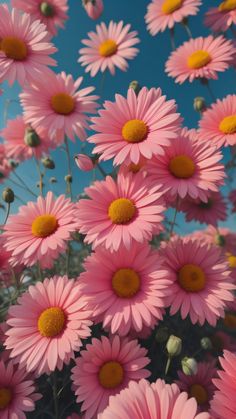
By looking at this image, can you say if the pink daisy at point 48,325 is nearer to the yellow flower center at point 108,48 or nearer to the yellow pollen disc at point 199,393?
the yellow pollen disc at point 199,393

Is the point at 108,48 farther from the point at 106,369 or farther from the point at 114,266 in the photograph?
the point at 106,369

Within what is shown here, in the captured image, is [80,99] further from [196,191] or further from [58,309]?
[58,309]

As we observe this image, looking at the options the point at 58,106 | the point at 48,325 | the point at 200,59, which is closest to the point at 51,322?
the point at 48,325

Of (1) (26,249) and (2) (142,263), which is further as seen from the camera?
(1) (26,249)

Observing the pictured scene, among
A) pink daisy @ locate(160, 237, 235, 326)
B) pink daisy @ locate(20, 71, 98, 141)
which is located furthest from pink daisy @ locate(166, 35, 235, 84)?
pink daisy @ locate(160, 237, 235, 326)

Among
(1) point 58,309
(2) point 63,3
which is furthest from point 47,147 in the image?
(1) point 58,309

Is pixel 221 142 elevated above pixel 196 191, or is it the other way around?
pixel 221 142

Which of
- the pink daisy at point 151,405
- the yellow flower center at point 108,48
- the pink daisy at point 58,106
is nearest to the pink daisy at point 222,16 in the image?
the yellow flower center at point 108,48
